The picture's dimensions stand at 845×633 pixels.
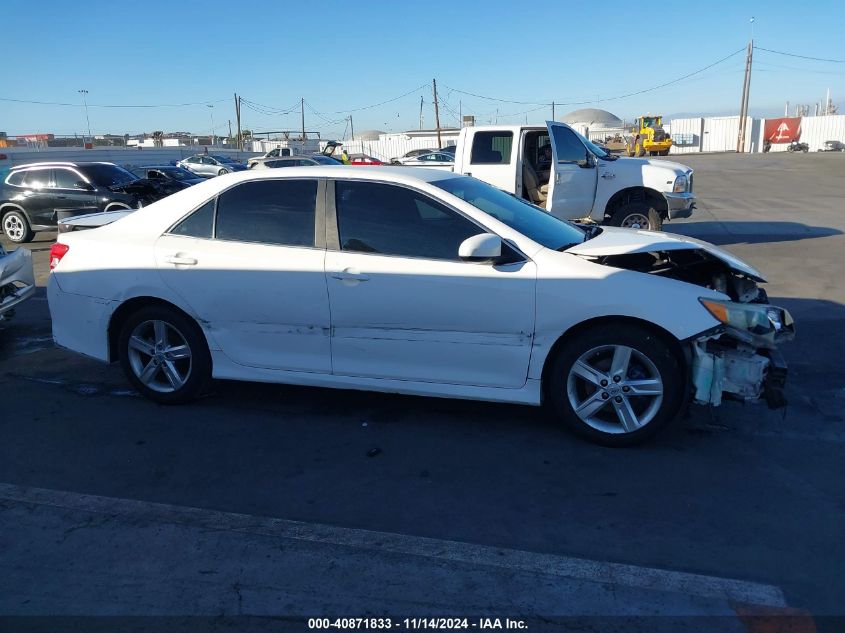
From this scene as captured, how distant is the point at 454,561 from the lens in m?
3.20

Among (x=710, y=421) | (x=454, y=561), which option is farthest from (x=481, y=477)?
(x=710, y=421)

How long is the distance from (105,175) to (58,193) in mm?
1013

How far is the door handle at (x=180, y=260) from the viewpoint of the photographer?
489cm

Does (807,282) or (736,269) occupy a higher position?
(736,269)

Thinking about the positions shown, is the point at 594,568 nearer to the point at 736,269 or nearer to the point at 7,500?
the point at 736,269

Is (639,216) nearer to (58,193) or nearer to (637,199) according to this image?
(637,199)

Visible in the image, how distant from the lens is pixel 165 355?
16.7 ft

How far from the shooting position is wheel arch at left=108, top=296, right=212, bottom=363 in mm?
4977

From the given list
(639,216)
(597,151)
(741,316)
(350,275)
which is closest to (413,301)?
(350,275)

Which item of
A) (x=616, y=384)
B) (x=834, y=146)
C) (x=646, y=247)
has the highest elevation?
(x=834, y=146)

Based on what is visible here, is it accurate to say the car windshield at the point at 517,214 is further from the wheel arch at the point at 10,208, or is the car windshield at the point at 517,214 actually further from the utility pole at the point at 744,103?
the utility pole at the point at 744,103

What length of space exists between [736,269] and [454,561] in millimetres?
2813

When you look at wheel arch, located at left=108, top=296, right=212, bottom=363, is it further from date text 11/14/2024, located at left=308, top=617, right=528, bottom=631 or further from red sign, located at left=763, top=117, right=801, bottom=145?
red sign, located at left=763, top=117, right=801, bottom=145

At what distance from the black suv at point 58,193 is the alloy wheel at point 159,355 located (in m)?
10.3
